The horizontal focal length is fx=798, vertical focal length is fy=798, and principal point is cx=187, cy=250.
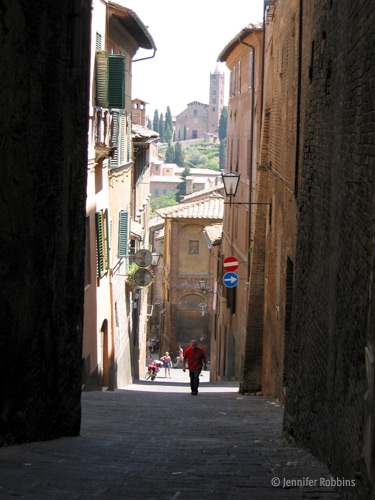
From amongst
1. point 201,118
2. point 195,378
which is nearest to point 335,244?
point 195,378

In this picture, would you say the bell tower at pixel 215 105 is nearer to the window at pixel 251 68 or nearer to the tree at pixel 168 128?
the tree at pixel 168 128

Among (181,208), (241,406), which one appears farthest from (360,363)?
(181,208)

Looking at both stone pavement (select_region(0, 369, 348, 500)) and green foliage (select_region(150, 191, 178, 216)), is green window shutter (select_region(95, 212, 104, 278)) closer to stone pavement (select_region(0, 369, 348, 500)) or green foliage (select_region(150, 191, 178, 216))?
stone pavement (select_region(0, 369, 348, 500))

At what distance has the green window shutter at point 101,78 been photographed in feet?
56.1

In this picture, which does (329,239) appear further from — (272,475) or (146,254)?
(146,254)

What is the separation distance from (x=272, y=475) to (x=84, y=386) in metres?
10.9

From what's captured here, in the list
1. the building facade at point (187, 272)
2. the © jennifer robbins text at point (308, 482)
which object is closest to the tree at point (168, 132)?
the building facade at point (187, 272)

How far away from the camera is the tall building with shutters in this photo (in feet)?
→ 54.9

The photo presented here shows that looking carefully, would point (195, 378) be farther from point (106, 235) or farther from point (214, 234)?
point (214, 234)

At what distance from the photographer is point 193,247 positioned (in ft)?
139

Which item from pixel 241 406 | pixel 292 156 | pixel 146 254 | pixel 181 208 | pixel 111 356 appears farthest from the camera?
pixel 181 208

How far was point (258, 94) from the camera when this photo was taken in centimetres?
2070

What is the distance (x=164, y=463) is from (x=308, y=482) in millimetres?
1417

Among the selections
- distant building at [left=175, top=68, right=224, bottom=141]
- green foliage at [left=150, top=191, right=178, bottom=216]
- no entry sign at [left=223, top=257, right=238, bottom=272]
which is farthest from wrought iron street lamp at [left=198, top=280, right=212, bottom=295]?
distant building at [left=175, top=68, right=224, bottom=141]
